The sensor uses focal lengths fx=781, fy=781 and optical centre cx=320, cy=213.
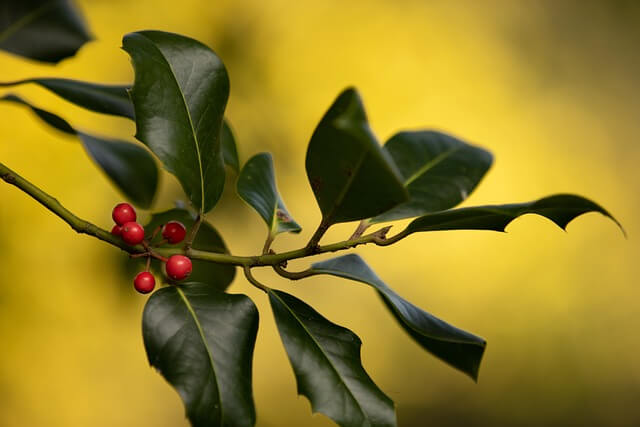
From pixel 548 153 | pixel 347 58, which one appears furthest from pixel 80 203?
pixel 548 153

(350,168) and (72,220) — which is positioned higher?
(350,168)

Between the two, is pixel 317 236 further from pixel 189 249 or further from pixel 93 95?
pixel 93 95

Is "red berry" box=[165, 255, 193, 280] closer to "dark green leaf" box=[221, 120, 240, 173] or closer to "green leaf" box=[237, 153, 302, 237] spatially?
"green leaf" box=[237, 153, 302, 237]

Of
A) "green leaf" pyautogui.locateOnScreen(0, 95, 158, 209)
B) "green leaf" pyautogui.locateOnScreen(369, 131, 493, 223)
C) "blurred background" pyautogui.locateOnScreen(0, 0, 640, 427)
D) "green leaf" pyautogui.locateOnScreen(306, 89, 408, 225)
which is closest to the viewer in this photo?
"green leaf" pyautogui.locateOnScreen(306, 89, 408, 225)

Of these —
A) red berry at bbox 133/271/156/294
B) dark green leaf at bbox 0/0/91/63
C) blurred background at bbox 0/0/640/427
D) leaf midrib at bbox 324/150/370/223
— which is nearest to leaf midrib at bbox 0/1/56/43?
dark green leaf at bbox 0/0/91/63

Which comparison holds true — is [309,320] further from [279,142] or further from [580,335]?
[580,335]

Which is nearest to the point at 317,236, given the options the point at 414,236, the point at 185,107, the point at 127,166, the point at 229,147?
the point at 185,107
